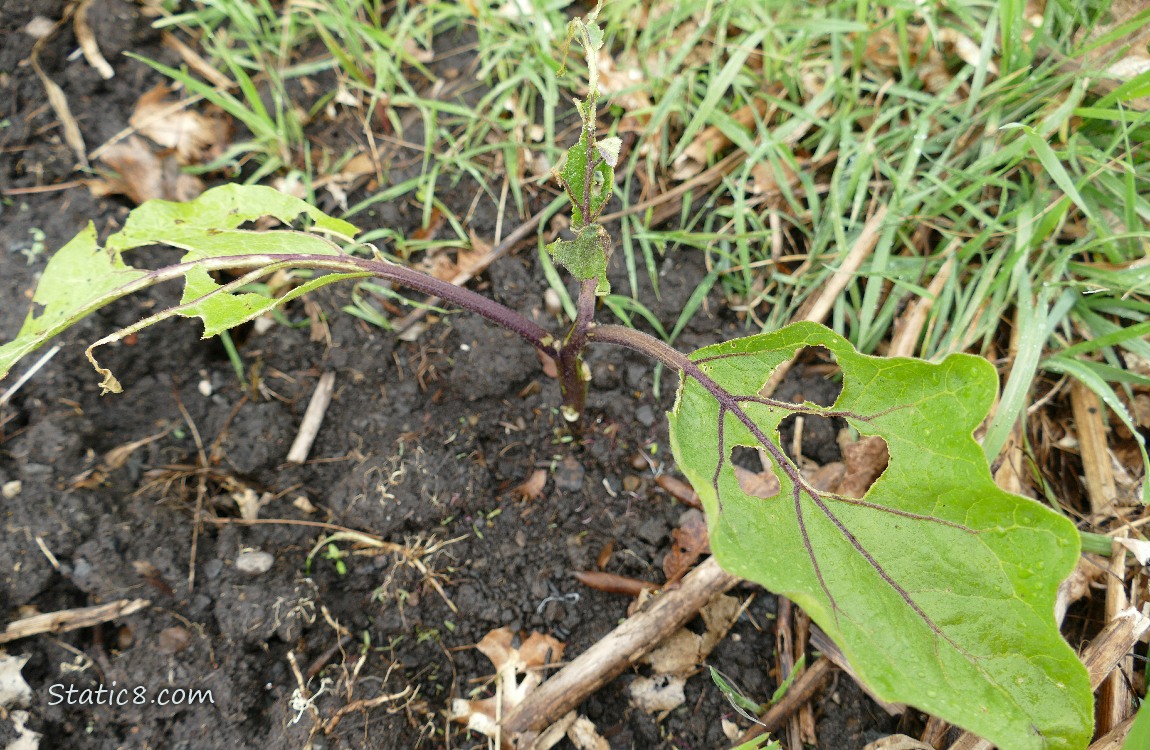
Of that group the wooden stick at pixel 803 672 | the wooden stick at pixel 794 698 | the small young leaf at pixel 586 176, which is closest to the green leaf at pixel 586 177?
the small young leaf at pixel 586 176

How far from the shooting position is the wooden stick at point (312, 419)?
2.22 meters

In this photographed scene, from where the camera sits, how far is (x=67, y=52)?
265 cm

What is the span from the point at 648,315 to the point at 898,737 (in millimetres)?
1369

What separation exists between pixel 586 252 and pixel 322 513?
123cm

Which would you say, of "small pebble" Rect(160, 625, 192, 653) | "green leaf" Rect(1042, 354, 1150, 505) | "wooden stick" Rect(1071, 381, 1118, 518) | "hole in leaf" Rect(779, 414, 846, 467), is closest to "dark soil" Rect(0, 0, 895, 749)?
"small pebble" Rect(160, 625, 192, 653)

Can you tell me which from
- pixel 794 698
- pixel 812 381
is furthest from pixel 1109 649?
pixel 812 381

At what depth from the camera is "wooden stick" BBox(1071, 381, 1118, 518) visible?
6.52 feet

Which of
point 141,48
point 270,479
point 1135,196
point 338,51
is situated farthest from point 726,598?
→ point 141,48

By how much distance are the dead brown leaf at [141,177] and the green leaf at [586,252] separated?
1745 mm

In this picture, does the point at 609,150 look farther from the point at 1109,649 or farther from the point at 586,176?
the point at 1109,649

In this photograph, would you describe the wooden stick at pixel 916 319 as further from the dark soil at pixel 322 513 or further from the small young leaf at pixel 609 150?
the small young leaf at pixel 609 150

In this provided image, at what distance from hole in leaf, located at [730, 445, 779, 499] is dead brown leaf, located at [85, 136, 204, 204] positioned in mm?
2171

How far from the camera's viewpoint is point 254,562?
2.02 meters

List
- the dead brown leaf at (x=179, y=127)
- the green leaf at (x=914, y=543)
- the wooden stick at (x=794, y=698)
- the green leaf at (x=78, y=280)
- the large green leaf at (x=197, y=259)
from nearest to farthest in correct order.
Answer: the green leaf at (x=914, y=543) → the large green leaf at (x=197, y=259) → the green leaf at (x=78, y=280) → the wooden stick at (x=794, y=698) → the dead brown leaf at (x=179, y=127)
